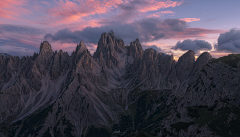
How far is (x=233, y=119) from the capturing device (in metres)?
86.7

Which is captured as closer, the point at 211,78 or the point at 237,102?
the point at 237,102

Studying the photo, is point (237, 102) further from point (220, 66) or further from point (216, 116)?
point (220, 66)

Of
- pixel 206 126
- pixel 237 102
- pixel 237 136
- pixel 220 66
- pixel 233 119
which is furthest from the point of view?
pixel 220 66

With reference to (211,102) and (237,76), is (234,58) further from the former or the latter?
(211,102)

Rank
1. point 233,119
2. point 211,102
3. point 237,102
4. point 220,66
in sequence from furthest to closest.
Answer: point 220,66, point 211,102, point 237,102, point 233,119

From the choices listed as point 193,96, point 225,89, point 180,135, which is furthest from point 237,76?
point 180,135

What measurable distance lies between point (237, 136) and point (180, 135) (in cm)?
3264

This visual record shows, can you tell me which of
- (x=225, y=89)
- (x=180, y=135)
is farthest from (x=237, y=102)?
(x=180, y=135)

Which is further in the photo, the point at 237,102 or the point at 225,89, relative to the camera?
the point at 225,89

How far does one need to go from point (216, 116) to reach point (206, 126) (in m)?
9.89

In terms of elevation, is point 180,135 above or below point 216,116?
below

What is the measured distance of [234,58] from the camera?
5123 inches

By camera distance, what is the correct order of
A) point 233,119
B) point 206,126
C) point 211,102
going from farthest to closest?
point 211,102, point 206,126, point 233,119

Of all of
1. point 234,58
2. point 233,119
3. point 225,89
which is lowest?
point 233,119
